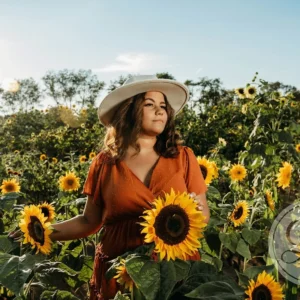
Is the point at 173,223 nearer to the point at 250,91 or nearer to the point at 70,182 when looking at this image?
the point at 70,182

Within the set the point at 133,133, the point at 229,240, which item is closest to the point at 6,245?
the point at 133,133

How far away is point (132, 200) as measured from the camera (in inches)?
63.7

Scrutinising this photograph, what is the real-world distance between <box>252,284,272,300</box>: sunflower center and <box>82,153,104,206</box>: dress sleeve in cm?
66

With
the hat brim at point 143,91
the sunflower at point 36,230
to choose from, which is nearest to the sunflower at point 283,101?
the hat brim at point 143,91

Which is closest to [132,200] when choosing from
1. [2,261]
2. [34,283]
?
[34,283]

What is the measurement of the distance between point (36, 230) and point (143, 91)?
0.71 m

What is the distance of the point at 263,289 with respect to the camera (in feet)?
5.09

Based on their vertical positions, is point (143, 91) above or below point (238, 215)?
above

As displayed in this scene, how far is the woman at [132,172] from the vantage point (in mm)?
1626

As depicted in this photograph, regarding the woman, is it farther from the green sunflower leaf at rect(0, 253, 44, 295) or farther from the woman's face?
the green sunflower leaf at rect(0, 253, 44, 295)

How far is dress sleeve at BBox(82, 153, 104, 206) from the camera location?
176 centimetres

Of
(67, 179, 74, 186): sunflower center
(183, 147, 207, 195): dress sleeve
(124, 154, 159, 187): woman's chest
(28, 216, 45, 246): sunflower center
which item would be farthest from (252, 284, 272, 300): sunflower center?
(67, 179, 74, 186): sunflower center

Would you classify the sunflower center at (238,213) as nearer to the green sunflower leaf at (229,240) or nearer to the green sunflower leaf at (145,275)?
the green sunflower leaf at (229,240)

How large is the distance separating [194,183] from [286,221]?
2.06 m
